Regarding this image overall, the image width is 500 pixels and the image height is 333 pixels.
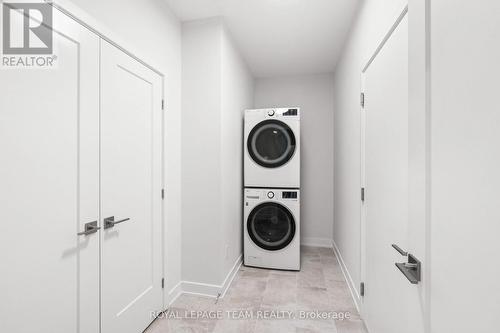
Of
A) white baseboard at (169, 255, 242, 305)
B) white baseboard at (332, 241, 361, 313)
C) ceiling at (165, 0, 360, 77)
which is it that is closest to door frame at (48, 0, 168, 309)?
white baseboard at (169, 255, 242, 305)

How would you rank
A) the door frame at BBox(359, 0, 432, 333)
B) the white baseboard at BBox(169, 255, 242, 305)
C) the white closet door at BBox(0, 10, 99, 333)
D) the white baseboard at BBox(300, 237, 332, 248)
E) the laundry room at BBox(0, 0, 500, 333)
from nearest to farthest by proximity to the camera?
the laundry room at BBox(0, 0, 500, 333)
the door frame at BBox(359, 0, 432, 333)
the white closet door at BBox(0, 10, 99, 333)
the white baseboard at BBox(169, 255, 242, 305)
the white baseboard at BBox(300, 237, 332, 248)

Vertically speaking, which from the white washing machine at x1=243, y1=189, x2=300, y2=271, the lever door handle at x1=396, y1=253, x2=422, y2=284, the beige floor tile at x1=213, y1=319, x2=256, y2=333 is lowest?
the beige floor tile at x1=213, y1=319, x2=256, y2=333

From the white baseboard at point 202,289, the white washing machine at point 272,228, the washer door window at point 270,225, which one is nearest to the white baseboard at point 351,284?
the white washing machine at point 272,228

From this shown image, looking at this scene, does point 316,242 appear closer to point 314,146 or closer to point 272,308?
point 314,146

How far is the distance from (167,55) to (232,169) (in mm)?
1318

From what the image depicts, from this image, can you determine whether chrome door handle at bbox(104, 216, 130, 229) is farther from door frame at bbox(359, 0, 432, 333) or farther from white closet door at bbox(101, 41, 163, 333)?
door frame at bbox(359, 0, 432, 333)

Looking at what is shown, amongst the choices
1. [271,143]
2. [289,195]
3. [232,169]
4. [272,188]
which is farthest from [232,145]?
[289,195]

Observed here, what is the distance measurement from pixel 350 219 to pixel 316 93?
221 cm

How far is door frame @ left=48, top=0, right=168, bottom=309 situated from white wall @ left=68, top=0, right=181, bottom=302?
23mm

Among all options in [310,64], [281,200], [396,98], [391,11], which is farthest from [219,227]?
[310,64]

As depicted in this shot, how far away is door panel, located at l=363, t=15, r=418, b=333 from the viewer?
115 cm

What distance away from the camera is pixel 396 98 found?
1.24 metres

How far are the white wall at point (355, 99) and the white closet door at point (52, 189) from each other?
177 cm

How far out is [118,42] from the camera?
1.52 meters
